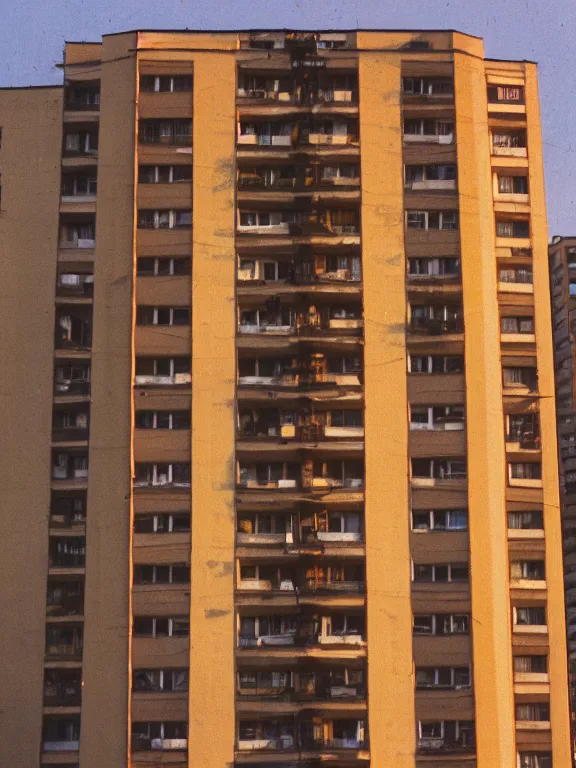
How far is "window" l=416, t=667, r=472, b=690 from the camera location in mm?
40781

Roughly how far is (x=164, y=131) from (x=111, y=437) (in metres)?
10.9

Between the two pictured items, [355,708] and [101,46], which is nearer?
[355,708]

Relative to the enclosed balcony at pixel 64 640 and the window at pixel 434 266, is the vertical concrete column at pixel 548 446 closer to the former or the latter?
the window at pixel 434 266

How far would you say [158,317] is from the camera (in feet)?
144

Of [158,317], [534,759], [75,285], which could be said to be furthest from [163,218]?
[534,759]

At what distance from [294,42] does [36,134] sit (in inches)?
375

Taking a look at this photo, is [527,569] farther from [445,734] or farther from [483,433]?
[445,734]

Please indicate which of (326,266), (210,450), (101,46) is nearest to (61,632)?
(210,450)

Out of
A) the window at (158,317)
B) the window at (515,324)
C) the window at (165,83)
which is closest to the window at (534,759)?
the window at (515,324)

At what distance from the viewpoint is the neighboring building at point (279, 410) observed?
4072cm

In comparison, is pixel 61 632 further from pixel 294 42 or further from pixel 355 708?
pixel 294 42

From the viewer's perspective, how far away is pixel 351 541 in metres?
41.8

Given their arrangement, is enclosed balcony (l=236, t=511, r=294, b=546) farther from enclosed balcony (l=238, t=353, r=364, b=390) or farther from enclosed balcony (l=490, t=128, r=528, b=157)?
enclosed balcony (l=490, t=128, r=528, b=157)

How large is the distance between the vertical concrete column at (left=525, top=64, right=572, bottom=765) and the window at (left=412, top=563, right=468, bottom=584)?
3142 mm
